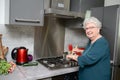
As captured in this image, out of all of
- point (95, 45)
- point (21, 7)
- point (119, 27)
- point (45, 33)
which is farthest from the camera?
point (45, 33)

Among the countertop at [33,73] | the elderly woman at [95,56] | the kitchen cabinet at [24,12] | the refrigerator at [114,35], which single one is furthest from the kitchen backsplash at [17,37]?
the refrigerator at [114,35]

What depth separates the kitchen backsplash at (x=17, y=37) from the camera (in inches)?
74.0

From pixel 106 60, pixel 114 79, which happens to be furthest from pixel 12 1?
pixel 114 79

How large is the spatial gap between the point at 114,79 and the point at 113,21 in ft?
2.40

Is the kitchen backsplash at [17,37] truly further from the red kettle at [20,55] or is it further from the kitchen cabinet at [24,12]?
the kitchen cabinet at [24,12]

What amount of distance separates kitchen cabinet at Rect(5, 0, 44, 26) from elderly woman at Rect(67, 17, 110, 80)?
1.84 feet

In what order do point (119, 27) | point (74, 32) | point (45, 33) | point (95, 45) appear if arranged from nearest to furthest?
point (95, 45), point (119, 27), point (45, 33), point (74, 32)

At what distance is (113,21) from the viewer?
1.88 m

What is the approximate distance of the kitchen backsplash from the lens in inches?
74.0

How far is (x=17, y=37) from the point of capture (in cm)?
198

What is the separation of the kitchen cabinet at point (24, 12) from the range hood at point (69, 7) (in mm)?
102

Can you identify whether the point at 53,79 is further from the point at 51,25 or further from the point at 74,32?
the point at 74,32

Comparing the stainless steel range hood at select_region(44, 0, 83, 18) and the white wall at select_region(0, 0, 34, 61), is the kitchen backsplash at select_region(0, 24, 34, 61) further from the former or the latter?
the stainless steel range hood at select_region(44, 0, 83, 18)

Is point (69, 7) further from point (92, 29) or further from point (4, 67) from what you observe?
point (4, 67)
